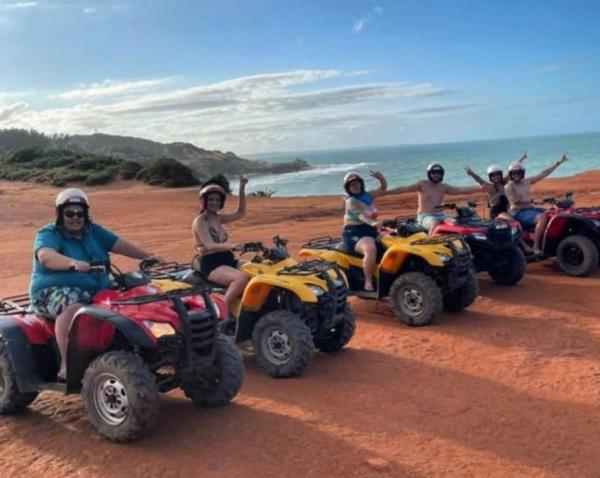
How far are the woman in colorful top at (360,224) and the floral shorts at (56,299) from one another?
434 centimetres

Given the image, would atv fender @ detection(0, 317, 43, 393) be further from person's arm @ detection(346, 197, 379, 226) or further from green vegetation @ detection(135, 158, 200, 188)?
green vegetation @ detection(135, 158, 200, 188)

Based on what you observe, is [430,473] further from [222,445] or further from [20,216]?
[20,216]

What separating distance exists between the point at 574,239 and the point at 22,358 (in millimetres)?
8802

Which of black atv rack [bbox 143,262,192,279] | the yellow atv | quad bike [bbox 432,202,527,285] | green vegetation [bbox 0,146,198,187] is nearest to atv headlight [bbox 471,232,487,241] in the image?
quad bike [bbox 432,202,527,285]

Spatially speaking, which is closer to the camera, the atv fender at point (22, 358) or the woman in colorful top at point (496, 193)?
the atv fender at point (22, 358)

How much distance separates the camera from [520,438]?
211 inches

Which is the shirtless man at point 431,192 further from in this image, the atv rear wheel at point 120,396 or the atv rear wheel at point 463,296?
the atv rear wheel at point 120,396

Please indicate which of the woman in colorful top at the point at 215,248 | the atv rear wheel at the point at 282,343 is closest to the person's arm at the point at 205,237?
the woman in colorful top at the point at 215,248

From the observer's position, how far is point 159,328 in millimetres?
5250

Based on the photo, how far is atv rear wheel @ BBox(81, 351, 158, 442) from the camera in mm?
5078

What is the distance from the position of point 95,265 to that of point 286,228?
14.7 metres

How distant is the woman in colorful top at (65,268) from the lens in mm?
5527

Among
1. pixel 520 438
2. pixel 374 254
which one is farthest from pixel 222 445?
pixel 374 254

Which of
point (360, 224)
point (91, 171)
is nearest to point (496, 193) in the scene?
point (360, 224)
